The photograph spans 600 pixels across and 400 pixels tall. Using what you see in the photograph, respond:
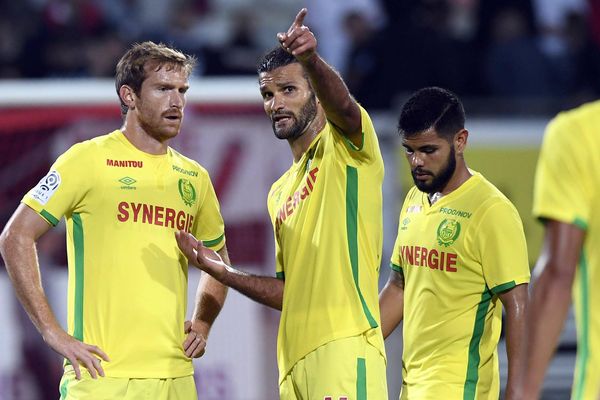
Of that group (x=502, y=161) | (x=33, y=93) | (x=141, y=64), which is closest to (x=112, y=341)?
(x=141, y=64)

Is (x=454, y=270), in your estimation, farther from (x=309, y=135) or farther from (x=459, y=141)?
(x=309, y=135)

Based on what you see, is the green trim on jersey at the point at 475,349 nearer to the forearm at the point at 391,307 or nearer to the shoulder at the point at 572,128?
the forearm at the point at 391,307

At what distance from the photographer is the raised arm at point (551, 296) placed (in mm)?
2990

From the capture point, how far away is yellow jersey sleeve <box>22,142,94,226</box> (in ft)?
15.6

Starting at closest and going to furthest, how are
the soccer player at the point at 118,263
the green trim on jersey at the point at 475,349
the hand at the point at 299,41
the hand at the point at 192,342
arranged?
the hand at the point at 299,41 → the soccer player at the point at 118,263 → the green trim on jersey at the point at 475,349 → the hand at the point at 192,342

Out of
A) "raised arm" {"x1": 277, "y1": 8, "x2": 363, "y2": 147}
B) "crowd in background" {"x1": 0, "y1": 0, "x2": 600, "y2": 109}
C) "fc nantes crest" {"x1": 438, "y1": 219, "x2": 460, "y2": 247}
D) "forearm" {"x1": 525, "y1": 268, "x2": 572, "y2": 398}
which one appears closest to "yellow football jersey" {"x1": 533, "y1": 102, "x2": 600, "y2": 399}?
"forearm" {"x1": 525, "y1": 268, "x2": 572, "y2": 398}

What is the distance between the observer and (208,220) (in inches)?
206

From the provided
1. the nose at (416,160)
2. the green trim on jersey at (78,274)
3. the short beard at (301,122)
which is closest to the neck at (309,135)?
the short beard at (301,122)

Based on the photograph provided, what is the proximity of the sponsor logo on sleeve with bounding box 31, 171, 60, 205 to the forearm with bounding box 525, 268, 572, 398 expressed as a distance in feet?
8.01

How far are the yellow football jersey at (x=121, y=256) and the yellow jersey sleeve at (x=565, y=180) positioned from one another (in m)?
2.22

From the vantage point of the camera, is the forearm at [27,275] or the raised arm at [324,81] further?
the forearm at [27,275]

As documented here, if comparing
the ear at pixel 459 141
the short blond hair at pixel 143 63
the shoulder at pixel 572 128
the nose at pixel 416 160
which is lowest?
the shoulder at pixel 572 128

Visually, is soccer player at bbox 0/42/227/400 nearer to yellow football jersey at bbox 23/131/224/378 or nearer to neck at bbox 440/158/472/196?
yellow football jersey at bbox 23/131/224/378

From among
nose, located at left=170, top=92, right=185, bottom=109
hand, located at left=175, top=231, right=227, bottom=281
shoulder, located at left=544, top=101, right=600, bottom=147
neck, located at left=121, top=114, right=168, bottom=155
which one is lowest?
hand, located at left=175, top=231, right=227, bottom=281
